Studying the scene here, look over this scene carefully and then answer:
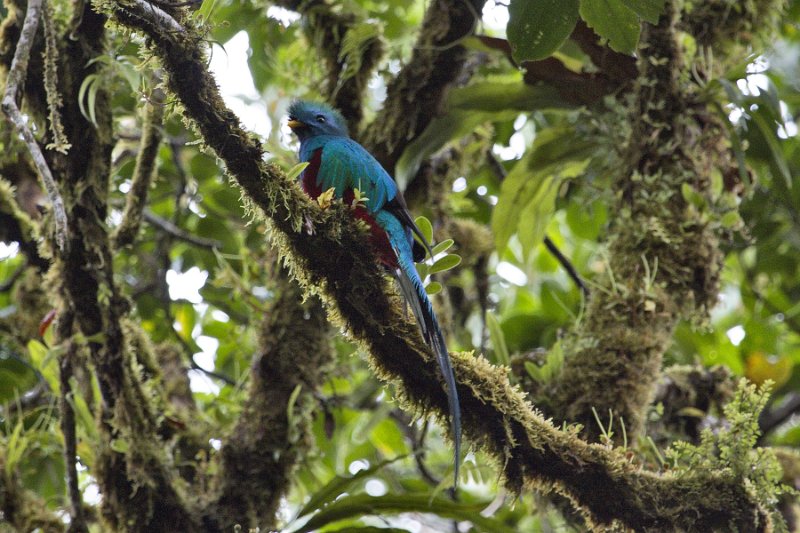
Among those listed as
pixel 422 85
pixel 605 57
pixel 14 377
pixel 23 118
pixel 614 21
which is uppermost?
pixel 614 21

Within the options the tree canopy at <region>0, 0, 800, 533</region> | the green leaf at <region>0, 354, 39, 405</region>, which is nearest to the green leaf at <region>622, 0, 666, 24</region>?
the tree canopy at <region>0, 0, 800, 533</region>

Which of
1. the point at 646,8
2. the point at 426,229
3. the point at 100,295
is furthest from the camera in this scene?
the point at 100,295

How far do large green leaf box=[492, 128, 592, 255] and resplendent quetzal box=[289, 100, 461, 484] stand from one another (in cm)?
76

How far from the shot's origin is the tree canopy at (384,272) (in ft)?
6.87

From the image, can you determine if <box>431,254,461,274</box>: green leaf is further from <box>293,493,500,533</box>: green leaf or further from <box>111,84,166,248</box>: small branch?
<box>111,84,166,248</box>: small branch

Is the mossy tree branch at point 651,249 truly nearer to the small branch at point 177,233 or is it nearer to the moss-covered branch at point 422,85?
the moss-covered branch at point 422,85

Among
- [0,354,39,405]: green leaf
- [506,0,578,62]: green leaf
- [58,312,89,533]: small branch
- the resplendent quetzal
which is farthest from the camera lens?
[0,354,39,405]: green leaf

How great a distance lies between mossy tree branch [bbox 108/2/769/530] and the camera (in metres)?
1.88

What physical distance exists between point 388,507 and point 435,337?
102 cm

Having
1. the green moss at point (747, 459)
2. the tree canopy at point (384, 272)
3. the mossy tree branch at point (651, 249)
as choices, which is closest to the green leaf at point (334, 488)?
the tree canopy at point (384, 272)

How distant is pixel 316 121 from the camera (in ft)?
11.4

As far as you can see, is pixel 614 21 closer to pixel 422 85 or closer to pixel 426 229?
pixel 426 229

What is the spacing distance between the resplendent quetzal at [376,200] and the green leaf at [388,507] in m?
0.75

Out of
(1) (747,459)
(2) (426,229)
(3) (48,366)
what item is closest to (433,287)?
(2) (426,229)
